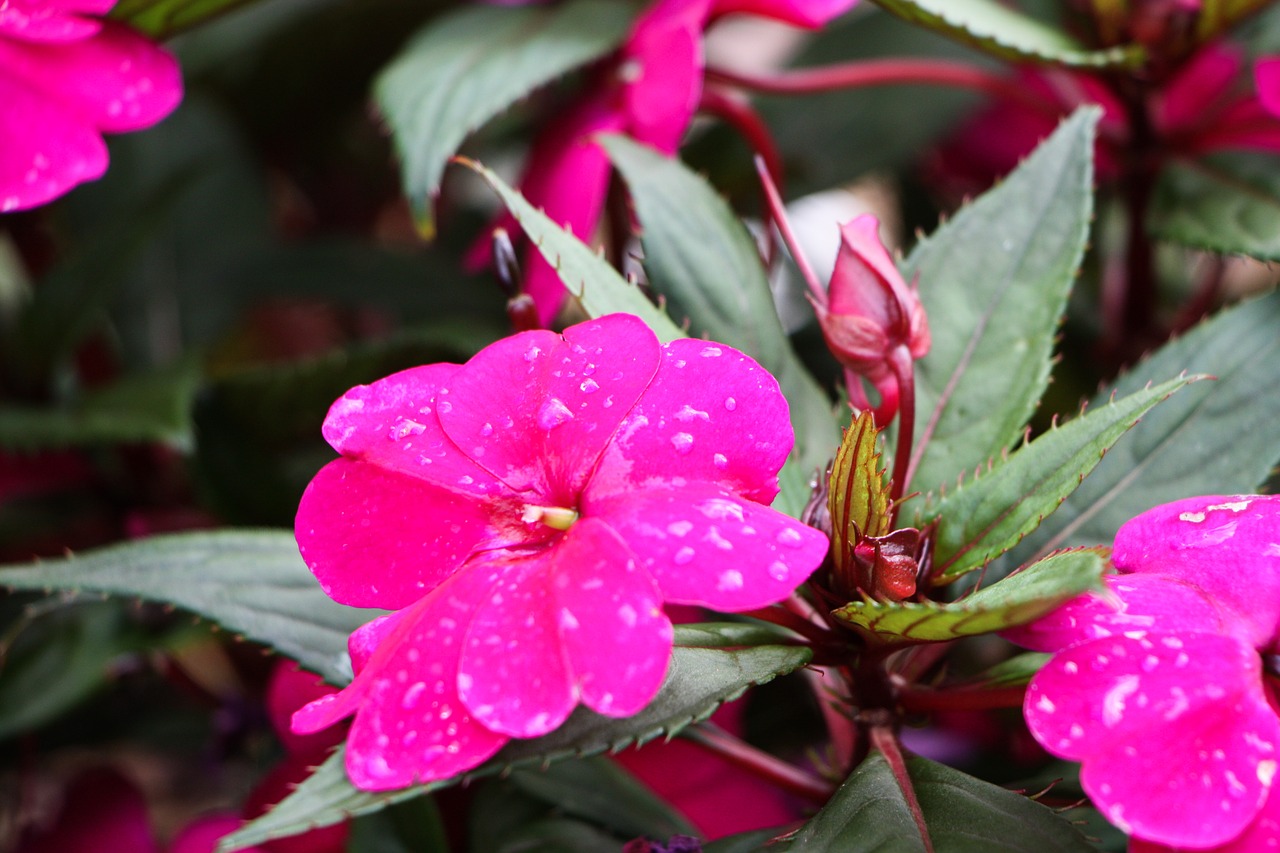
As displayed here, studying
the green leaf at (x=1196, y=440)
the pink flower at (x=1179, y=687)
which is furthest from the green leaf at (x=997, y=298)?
the pink flower at (x=1179, y=687)

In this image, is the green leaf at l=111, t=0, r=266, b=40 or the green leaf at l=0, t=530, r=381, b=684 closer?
the green leaf at l=0, t=530, r=381, b=684

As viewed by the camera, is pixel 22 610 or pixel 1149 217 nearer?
pixel 1149 217

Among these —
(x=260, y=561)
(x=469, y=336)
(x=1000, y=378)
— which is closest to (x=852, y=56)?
(x=469, y=336)

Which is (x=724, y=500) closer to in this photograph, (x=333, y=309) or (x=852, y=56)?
(x=852, y=56)

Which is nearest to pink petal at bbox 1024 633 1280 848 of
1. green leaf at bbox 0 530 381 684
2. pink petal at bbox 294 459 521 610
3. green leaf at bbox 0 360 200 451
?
pink petal at bbox 294 459 521 610

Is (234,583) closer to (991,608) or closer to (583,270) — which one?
(583,270)

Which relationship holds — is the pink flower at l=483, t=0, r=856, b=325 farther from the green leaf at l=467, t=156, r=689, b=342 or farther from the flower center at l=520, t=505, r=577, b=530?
the flower center at l=520, t=505, r=577, b=530

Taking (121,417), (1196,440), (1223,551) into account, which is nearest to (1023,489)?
(1223,551)
